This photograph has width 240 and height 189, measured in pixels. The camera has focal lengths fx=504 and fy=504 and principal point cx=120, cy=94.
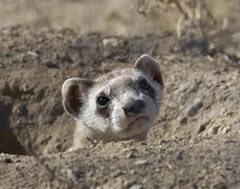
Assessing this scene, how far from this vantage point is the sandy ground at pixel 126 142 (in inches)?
127

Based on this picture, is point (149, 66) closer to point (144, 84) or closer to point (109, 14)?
point (144, 84)

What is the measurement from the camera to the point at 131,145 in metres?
3.75

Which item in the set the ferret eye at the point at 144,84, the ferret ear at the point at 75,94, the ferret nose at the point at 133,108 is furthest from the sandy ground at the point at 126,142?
the ferret ear at the point at 75,94

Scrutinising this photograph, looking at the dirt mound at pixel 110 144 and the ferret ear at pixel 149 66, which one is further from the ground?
the ferret ear at pixel 149 66

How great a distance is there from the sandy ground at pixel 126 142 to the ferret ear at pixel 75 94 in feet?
2.58

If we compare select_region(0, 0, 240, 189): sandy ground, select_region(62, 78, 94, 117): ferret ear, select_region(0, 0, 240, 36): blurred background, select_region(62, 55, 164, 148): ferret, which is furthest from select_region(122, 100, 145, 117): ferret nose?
select_region(0, 0, 240, 36): blurred background

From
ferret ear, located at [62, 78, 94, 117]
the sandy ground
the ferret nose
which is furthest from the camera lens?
ferret ear, located at [62, 78, 94, 117]

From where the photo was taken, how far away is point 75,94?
5.12 metres

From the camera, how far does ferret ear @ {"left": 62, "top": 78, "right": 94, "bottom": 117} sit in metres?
4.98

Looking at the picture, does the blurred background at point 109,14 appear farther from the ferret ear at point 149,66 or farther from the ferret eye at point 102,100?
the ferret eye at point 102,100

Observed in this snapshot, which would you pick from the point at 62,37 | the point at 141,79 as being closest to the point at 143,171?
the point at 141,79

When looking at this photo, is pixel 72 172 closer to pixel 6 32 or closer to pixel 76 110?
pixel 76 110

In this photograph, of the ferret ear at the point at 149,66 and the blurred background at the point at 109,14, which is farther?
the blurred background at the point at 109,14

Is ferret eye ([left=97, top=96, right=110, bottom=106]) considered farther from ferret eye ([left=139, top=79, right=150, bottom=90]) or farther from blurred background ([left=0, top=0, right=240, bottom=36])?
blurred background ([left=0, top=0, right=240, bottom=36])
